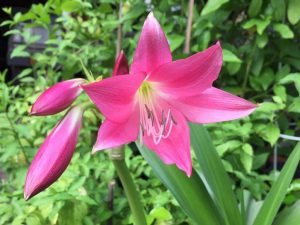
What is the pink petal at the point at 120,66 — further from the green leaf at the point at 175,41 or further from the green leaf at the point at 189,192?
the green leaf at the point at 175,41

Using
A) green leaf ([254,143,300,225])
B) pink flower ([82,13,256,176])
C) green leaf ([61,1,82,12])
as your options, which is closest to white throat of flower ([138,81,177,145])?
pink flower ([82,13,256,176])

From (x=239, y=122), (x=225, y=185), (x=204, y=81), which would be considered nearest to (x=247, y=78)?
(x=239, y=122)

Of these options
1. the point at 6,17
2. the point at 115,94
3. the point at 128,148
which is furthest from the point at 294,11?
the point at 6,17

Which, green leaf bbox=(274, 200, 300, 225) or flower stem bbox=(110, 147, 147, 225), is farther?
green leaf bbox=(274, 200, 300, 225)

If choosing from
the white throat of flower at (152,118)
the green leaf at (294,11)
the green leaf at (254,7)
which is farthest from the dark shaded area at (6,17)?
the white throat of flower at (152,118)

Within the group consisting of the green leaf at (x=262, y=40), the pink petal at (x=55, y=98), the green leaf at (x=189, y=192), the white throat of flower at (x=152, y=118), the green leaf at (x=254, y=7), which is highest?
the pink petal at (x=55, y=98)

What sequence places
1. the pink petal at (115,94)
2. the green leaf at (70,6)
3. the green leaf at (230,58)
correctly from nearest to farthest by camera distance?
the pink petal at (115,94), the green leaf at (230,58), the green leaf at (70,6)

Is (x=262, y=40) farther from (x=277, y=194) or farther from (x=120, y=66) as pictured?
(x=120, y=66)

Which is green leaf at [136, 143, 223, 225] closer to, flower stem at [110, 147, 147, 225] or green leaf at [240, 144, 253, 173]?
flower stem at [110, 147, 147, 225]
